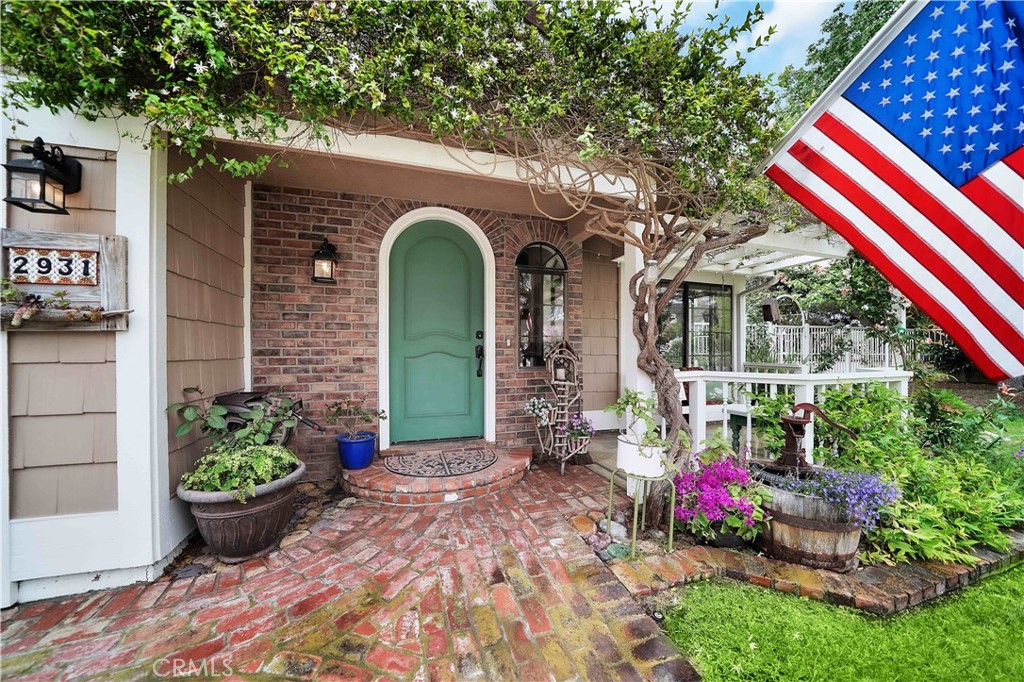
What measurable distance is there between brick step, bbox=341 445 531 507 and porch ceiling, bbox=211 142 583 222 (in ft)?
6.50

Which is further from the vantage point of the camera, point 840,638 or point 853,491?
point 853,491

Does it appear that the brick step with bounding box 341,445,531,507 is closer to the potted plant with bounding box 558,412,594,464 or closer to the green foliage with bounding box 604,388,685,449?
the potted plant with bounding box 558,412,594,464

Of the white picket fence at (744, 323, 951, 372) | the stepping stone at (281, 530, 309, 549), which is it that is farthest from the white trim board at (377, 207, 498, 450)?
the white picket fence at (744, 323, 951, 372)

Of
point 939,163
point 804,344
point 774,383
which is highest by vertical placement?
point 939,163

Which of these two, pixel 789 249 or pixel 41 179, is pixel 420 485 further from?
pixel 789 249

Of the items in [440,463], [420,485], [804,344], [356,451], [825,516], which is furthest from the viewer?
[804,344]

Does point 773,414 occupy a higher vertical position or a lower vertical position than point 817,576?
higher

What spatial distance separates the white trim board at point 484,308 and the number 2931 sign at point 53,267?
5.82 ft

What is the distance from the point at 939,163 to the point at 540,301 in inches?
109

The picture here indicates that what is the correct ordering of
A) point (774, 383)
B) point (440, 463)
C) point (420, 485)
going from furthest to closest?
point (440, 463), point (774, 383), point (420, 485)

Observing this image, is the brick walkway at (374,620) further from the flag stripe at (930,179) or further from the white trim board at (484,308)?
the flag stripe at (930,179)

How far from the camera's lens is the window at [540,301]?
388cm

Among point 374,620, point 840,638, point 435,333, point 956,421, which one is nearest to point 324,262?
point 435,333

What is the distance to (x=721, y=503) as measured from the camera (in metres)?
2.19
